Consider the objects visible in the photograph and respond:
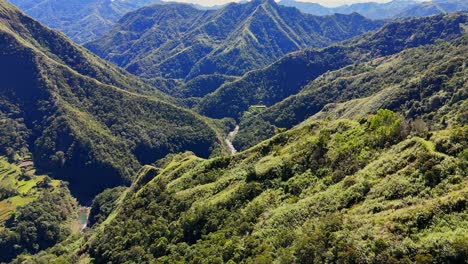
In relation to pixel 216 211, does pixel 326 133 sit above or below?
above

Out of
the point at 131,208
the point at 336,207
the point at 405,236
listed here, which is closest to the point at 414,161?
the point at 336,207

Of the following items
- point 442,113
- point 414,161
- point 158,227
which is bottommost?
point 442,113

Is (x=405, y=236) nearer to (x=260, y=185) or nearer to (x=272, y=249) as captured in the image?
(x=272, y=249)

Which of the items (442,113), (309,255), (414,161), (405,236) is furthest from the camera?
(442,113)

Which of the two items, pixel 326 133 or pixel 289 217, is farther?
pixel 326 133

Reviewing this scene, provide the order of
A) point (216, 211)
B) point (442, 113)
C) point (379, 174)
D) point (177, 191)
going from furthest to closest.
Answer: point (442, 113)
point (177, 191)
point (216, 211)
point (379, 174)

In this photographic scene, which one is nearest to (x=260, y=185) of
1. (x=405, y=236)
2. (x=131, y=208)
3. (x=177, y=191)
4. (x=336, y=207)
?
(x=336, y=207)
